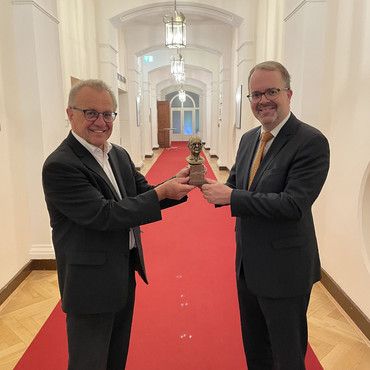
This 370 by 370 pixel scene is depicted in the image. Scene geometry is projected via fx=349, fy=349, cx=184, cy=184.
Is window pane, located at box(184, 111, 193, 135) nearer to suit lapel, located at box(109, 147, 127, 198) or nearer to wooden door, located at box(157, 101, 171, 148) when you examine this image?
wooden door, located at box(157, 101, 171, 148)

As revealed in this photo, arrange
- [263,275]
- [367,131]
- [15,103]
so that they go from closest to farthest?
1. [263,275]
2. [367,131]
3. [15,103]

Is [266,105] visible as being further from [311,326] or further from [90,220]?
[311,326]

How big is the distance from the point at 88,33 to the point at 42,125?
3603 mm

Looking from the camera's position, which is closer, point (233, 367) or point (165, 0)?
point (233, 367)

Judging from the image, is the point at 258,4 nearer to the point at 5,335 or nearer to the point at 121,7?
the point at 121,7

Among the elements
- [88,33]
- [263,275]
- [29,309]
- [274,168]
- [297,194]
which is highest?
[88,33]

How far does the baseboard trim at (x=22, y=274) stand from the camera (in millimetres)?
3719

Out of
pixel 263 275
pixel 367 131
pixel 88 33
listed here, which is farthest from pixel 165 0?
pixel 263 275

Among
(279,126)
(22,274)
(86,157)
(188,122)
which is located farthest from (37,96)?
(188,122)

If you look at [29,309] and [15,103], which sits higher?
[15,103]

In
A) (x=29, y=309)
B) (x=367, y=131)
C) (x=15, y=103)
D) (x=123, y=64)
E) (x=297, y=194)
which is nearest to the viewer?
(x=297, y=194)

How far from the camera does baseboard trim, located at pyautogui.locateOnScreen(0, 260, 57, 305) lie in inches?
146

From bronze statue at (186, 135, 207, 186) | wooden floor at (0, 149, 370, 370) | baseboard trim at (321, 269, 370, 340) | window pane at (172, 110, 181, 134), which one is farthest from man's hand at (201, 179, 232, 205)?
window pane at (172, 110, 181, 134)

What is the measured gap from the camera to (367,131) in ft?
10.00
